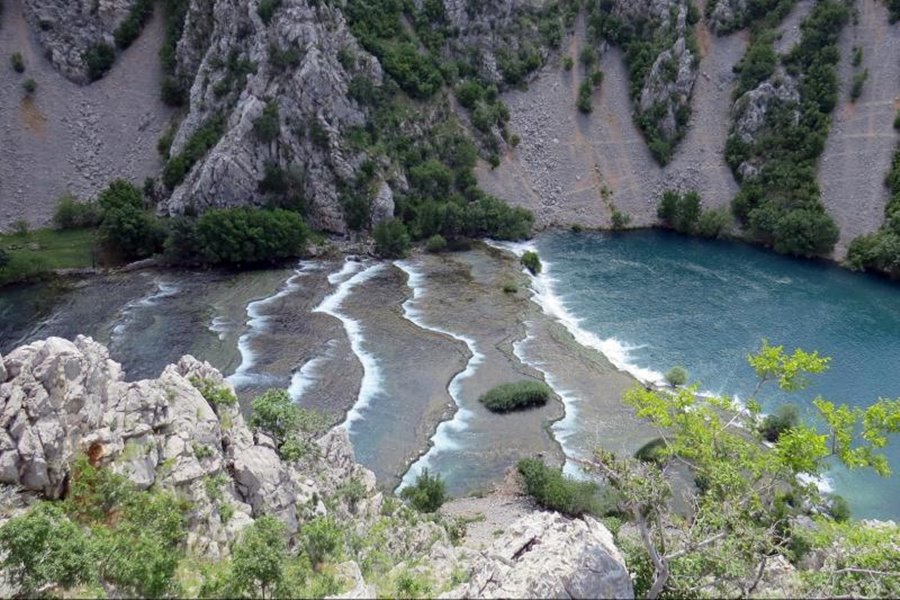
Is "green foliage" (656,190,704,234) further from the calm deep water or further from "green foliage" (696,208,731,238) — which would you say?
the calm deep water

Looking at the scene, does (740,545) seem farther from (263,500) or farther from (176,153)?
(176,153)

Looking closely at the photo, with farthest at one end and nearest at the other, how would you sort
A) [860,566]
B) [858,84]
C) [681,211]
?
[681,211]
[858,84]
[860,566]

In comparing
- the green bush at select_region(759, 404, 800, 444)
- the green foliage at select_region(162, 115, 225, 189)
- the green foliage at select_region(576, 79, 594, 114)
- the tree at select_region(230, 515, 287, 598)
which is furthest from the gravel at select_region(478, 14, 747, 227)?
the tree at select_region(230, 515, 287, 598)

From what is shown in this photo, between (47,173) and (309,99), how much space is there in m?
41.2

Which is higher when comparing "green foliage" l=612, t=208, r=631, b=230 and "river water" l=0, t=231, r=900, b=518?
"green foliage" l=612, t=208, r=631, b=230

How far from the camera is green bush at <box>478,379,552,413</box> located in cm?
5916

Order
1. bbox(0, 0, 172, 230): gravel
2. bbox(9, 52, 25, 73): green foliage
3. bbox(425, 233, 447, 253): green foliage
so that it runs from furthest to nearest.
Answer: bbox(9, 52, 25, 73): green foliage
bbox(0, 0, 172, 230): gravel
bbox(425, 233, 447, 253): green foliage

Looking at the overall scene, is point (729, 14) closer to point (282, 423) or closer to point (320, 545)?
point (282, 423)

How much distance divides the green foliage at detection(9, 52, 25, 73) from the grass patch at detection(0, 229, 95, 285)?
98.8 ft

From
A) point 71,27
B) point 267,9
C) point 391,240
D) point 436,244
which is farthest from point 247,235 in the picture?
point 71,27

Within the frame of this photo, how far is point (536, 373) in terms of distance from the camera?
65000mm

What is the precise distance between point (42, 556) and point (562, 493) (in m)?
32.0

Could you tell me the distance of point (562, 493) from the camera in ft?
152

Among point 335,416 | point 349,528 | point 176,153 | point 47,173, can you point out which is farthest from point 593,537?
point 47,173
